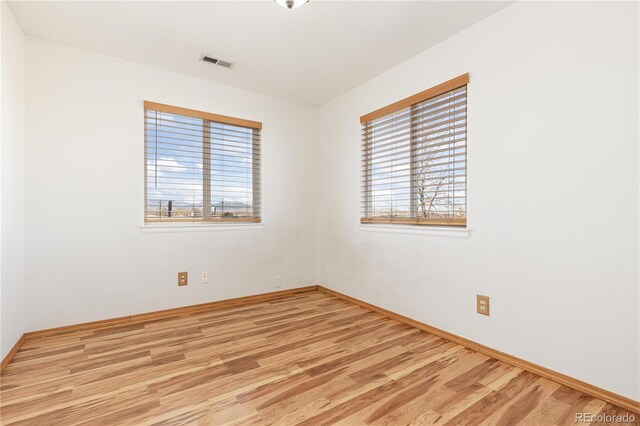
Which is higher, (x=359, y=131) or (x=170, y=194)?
(x=359, y=131)

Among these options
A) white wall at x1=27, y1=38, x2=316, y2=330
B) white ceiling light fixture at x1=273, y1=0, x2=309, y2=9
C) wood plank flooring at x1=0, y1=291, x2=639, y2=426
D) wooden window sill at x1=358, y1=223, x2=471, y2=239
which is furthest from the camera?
white wall at x1=27, y1=38, x2=316, y2=330

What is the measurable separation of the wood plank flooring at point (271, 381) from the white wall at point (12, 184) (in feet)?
1.01

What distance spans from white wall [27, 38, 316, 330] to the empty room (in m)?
0.02

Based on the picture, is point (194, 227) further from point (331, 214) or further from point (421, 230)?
point (421, 230)

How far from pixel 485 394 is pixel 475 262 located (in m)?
0.86

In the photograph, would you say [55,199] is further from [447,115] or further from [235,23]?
[447,115]

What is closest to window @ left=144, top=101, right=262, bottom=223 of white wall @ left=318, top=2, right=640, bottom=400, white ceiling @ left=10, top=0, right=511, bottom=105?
white ceiling @ left=10, top=0, right=511, bottom=105

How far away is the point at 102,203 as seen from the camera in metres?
2.68

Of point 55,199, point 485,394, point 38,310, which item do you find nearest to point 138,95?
point 55,199

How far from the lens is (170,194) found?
3.04 m

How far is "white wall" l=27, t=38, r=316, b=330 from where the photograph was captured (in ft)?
8.07

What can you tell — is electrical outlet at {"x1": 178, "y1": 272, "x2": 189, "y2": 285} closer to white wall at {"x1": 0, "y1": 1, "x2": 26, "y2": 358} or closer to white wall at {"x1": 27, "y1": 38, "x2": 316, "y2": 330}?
white wall at {"x1": 27, "y1": 38, "x2": 316, "y2": 330}

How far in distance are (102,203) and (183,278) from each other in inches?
38.0

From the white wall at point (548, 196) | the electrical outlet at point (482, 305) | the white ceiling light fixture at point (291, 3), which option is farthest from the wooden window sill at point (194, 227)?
the electrical outlet at point (482, 305)
